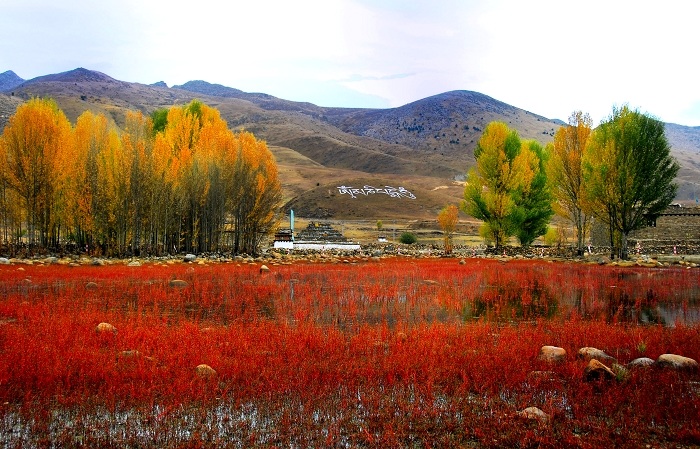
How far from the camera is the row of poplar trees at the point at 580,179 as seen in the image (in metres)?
31.8

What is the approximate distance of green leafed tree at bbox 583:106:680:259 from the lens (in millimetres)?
31688

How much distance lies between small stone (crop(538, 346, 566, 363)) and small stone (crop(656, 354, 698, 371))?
139cm

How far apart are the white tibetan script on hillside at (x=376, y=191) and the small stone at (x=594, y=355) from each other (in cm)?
8769

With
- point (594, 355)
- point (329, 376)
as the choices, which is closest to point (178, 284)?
point (329, 376)

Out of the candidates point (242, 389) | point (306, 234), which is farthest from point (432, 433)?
point (306, 234)

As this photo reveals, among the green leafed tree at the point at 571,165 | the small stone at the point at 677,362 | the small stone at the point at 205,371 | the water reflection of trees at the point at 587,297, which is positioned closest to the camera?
the small stone at the point at 205,371

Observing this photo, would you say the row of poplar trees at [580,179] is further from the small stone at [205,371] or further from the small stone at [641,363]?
the small stone at [205,371]

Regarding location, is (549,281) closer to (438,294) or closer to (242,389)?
(438,294)

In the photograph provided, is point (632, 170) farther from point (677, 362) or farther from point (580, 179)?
point (677, 362)

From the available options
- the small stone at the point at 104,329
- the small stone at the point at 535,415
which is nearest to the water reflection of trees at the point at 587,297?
the small stone at the point at 535,415

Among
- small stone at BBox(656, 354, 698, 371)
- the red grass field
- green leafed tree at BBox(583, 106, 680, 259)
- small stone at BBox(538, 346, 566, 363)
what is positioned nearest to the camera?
the red grass field

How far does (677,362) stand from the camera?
25.7 ft

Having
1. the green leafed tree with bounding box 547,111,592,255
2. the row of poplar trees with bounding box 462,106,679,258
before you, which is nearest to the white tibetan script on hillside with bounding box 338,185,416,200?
the row of poplar trees with bounding box 462,106,679,258

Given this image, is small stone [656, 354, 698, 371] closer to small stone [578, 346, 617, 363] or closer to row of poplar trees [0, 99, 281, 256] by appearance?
small stone [578, 346, 617, 363]
